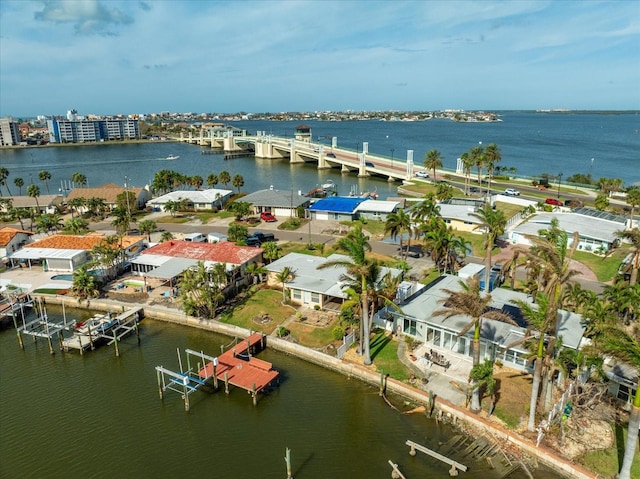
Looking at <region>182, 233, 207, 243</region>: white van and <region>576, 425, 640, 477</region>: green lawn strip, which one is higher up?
<region>182, 233, 207, 243</region>: white van

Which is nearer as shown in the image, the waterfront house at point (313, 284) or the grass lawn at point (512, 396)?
the grass lawn at point (512, 396)

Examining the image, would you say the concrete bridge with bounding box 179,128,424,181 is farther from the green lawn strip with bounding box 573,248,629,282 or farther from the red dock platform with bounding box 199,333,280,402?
the red dock platform with bounding box 199,333,280,402

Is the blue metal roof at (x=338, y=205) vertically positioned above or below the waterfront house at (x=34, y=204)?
above

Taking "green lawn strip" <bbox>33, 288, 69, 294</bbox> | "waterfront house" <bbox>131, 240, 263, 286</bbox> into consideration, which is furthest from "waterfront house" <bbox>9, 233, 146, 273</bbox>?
"waterfront house" <bbox>131, 240, 263, 286</bbox>

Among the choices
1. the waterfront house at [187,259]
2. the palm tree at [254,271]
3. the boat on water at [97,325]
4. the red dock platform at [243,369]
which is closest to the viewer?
the red dock platform at [243,369]

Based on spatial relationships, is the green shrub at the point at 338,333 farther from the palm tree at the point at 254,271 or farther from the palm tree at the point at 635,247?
the palm tree at the point at 635,247

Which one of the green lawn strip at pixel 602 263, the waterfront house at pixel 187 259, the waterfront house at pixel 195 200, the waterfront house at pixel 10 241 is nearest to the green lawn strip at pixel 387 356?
the waterfront house at pixel 187 259

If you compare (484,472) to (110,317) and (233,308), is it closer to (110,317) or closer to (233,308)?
(233,308)
